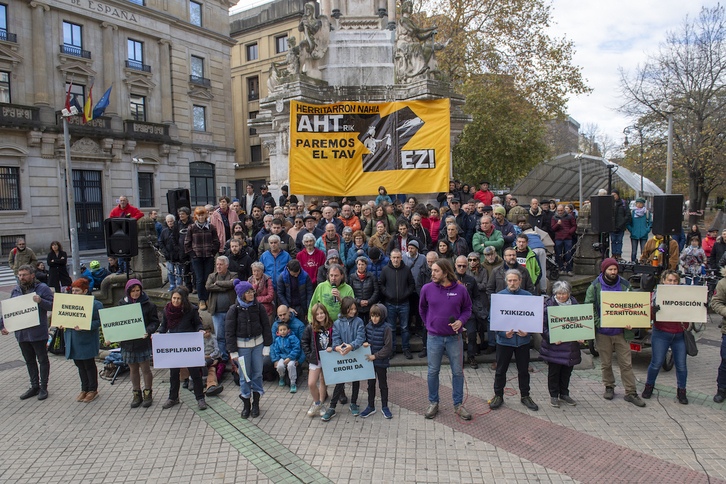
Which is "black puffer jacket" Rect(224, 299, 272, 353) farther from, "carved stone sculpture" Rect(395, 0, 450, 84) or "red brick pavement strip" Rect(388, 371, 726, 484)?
"carved stone sculpture" Rect(395, 0, 450, 84)

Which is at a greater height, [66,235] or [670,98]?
[670,98]

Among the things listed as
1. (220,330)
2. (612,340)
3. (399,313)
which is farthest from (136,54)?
(612,340)

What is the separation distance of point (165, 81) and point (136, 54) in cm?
244

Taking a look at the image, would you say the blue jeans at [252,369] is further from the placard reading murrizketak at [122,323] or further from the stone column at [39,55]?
the stone column at [39,55]

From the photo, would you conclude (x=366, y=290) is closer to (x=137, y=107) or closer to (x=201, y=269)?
(x=201, y=269)

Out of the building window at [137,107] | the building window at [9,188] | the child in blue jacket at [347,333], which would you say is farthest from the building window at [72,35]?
the child in blue jacket at [347,333]

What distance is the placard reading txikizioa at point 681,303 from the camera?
627 centimetres

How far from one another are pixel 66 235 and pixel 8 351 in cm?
2183

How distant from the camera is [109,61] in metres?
30.9

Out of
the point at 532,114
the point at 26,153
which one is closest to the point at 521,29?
the point at 532,114

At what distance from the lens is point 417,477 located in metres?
4.86

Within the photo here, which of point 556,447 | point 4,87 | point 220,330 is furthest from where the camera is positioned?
point 4,87

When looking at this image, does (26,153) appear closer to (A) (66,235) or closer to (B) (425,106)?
(A) (66,235)

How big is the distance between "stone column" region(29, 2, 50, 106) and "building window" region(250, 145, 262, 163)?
69.0ft
